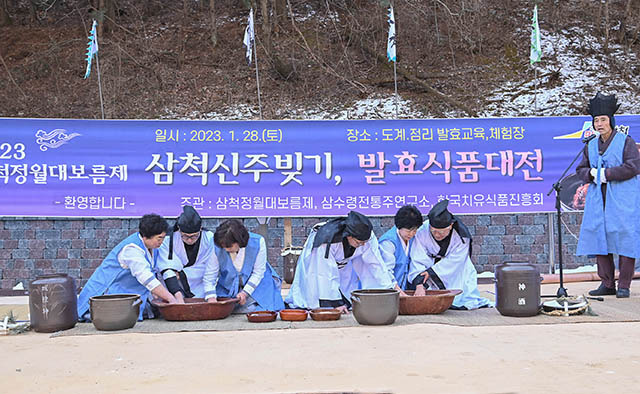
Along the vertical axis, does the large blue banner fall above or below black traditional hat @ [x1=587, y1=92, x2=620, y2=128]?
below

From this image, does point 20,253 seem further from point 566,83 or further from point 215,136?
point 566,83

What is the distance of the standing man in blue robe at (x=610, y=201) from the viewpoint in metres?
4.99

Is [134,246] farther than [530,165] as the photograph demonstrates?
No

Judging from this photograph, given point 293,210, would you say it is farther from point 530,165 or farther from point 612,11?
point 612,11

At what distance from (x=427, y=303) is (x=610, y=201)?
189 centimetres

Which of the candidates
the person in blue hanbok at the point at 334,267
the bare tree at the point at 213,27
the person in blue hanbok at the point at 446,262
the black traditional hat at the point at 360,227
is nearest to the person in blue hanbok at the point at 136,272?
the person in blue hanbok at the point at 334,267

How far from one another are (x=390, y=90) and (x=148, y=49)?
426cm

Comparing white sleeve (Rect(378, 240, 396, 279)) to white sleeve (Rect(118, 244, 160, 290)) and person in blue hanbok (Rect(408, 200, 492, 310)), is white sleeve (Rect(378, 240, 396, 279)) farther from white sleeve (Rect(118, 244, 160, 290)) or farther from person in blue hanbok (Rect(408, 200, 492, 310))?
white sleeve (Rect(118, 244, 160, 290))

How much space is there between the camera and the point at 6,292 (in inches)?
247

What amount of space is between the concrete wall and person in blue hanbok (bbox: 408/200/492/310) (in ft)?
6.33

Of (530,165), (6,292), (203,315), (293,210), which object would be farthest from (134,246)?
(530,165)

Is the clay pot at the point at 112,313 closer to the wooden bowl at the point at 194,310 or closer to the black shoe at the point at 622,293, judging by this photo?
the wooden bowl at the point at 194,310

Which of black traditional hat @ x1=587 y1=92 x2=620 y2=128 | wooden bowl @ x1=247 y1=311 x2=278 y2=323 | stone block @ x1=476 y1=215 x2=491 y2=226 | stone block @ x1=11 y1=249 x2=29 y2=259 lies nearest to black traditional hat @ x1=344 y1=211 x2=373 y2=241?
wooden bowl @ x1=247 y1=311 x2=278 y2=323

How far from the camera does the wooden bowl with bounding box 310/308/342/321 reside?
406 centimetres
